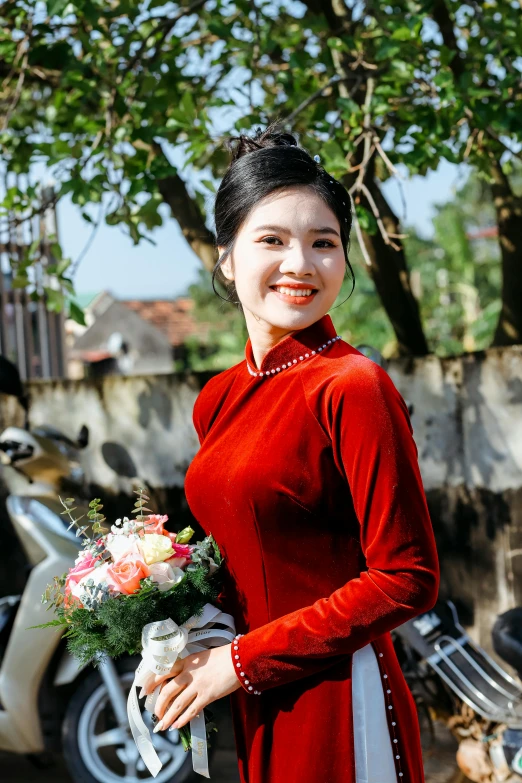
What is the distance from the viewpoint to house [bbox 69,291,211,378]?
87.7 feet

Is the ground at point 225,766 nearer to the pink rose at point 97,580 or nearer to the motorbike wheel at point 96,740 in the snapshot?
the motorbike wheel at point 96,740

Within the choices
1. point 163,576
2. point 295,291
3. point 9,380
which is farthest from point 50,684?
point 295,291

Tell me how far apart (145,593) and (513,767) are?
79.6 inches

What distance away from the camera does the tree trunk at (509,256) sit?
423 centimetres

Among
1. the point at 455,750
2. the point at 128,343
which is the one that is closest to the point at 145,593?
the point at 455,750

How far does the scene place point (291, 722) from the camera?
1.52 metres

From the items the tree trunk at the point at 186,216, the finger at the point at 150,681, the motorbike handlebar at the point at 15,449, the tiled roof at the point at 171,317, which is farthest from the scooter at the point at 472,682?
the tiled roof at the point at 171,317

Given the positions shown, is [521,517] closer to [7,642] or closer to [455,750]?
[455,750]

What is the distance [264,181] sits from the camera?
5.14ft

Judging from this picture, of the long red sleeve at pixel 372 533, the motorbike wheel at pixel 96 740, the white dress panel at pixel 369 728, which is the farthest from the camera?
the motorbike wheel at pixel 96 740

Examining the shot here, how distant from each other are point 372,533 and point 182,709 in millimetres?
438

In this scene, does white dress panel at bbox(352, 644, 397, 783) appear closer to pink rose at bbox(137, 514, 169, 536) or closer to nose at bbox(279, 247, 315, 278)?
pink rose at bbox(137, 514, 169, 536)

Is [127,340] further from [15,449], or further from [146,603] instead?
[146,603]

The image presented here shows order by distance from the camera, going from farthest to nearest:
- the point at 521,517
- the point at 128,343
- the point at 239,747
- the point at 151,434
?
the point at 128,343 → the point at 151,434 → the point at 521,517 → the point at 239,747
